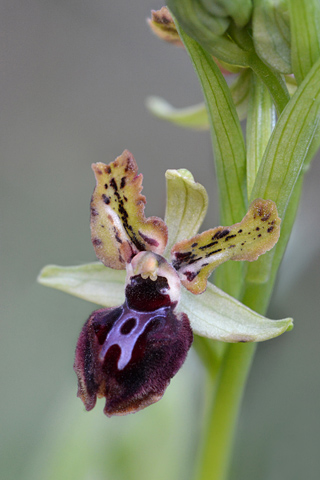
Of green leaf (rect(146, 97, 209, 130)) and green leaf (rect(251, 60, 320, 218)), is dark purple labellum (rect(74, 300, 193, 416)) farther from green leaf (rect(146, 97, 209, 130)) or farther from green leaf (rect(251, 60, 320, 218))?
green leaf (rect(146, 97, 209, 130))

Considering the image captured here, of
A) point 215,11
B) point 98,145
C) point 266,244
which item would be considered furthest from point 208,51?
point 98,145

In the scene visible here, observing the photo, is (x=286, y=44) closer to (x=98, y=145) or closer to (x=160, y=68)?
(x=98, y=145)

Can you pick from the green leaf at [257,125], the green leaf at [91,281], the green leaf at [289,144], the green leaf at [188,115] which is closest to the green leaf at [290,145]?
the green leaf at [289,144]

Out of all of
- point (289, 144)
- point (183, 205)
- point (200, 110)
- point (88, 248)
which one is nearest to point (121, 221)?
point (183, 205)

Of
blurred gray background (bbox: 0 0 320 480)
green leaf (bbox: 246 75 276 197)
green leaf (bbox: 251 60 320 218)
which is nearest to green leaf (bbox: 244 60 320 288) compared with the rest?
green leaf (bbox: 251 60 320 218)

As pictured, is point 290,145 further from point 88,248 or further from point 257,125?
point 88,248
